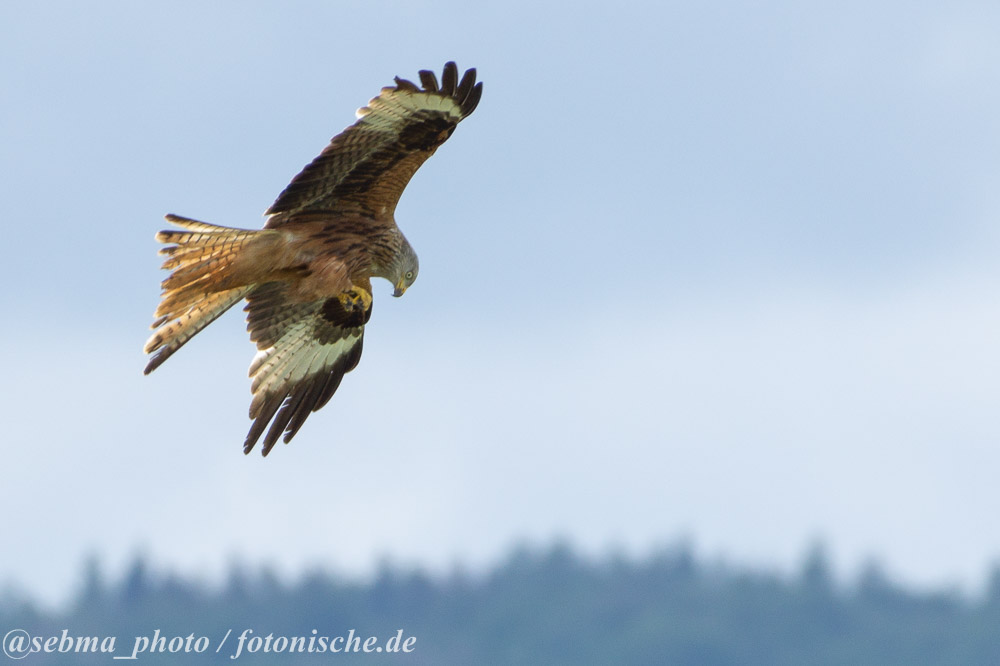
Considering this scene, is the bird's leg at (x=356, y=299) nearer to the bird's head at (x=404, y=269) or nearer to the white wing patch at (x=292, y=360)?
the bird's head at (x=404, y=269)

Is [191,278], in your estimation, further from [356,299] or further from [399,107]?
[399,107]

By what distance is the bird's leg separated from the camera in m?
9.94

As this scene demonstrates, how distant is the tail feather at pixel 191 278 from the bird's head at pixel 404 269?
0.82 meters

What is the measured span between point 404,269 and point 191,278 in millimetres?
1258

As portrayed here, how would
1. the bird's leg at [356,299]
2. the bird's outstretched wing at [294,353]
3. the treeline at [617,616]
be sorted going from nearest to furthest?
the bird's leg at [356,299] → the bird's outstretched wing at [294,353] → the treeline at [617,616]

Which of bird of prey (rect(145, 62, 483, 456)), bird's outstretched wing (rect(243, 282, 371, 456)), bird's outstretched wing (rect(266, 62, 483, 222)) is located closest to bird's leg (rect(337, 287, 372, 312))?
bird of prey (rect(145, 62, 483, 456))

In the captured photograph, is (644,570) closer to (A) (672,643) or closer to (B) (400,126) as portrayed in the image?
(A) (672,643)

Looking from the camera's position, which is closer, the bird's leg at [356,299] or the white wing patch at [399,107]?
the white wing patch at [399,107]

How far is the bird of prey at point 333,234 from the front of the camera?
9.55 m

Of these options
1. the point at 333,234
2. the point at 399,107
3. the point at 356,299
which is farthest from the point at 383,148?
the point at 356,299

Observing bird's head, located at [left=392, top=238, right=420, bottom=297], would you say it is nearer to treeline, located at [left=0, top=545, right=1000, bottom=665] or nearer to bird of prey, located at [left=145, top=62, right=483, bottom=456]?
bird of prey, located at [left=145, top=62, right=483, bottom=456]

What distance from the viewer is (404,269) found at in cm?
1000

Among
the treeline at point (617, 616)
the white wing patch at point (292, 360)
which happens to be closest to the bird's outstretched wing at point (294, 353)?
the white wing patch at point (292, 360)

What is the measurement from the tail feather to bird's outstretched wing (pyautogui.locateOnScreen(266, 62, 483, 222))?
378mm
